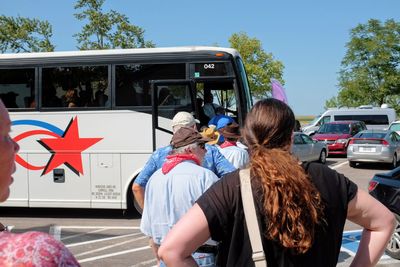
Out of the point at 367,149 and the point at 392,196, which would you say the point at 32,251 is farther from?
the point at 367,149

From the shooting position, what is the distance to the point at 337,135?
2322cm

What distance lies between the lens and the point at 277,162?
195 cm

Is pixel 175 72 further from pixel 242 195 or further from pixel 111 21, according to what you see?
pixel 111 21

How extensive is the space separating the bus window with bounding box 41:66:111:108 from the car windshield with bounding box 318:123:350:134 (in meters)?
16.8

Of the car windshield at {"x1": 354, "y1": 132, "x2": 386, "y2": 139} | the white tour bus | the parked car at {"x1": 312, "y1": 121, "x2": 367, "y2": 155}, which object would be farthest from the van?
the white tour bus

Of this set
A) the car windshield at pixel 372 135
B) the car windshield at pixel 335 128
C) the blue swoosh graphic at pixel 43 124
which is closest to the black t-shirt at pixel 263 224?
the blue swoosh graphic at pixel 43 124

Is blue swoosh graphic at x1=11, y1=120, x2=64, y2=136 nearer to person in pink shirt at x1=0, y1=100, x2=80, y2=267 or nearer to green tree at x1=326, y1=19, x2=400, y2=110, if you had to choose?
person in pink shirt at x1=0, y1=100, x2=80, y2=267

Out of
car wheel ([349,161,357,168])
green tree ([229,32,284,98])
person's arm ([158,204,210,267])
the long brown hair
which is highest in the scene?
green tree ([229,32,284,98])

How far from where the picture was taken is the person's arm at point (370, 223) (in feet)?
6.89

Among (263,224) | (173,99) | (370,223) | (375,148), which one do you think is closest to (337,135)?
(375,148)

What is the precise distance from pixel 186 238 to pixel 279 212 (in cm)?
41

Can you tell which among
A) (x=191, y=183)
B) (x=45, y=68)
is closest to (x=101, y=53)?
(x=45, y=68)

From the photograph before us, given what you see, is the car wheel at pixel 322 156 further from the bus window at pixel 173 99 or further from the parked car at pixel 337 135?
the bus window at pixel 173 99

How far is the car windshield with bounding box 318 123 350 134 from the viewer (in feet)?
77.2
